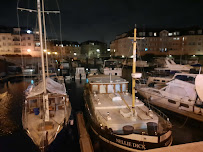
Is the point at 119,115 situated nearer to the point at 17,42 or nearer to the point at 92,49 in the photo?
the point at 17,42

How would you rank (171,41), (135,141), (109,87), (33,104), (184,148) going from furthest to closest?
1. (171,41)
2. (109,87)
3. (33,104)
4. (135,141)
5. (184,148)

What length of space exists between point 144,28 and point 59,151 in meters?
59.9

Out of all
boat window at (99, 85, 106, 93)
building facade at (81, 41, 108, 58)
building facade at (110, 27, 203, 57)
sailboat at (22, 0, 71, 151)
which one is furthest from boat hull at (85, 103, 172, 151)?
building facade at (81, 41, 108, 58)

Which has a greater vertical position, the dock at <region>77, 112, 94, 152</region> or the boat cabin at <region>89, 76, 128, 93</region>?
the boat cabin at <region>89, 76, 128, 93</region>

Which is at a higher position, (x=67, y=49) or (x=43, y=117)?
(x=67, y=49)

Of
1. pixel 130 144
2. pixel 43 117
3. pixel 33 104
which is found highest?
pixel 33 104

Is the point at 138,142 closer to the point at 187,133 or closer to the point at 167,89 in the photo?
the point at 187,133

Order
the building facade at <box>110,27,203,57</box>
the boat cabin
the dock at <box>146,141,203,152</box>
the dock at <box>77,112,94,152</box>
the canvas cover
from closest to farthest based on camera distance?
1. the dock at <box>146,141,203,152</box>
2. the dock at <box>77,112,94,152</box>
3. the boat cabin
4. the canvas cover
5. the building facade at <box>110,27,203,57</box>

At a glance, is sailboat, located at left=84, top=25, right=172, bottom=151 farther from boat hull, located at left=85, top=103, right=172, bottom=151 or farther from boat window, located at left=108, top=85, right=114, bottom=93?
boat window, located at left=108, top=85, right=114, bottom=93

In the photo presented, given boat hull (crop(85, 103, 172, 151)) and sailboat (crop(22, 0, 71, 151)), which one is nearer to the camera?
boat hull (crop(85, 103, 172, 151))

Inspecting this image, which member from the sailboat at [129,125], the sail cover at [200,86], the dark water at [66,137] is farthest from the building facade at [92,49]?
the sail cover at [200,86]

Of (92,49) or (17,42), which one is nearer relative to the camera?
(17,42)

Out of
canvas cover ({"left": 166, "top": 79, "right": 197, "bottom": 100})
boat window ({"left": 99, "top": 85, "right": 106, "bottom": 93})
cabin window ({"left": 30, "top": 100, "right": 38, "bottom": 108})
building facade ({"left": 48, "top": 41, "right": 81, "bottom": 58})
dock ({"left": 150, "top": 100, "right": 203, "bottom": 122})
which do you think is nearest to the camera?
cabin window ({"left": 30, "top": 100, "right": 38, "bottom": 108})

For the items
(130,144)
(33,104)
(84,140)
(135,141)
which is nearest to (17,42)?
(33,104)
